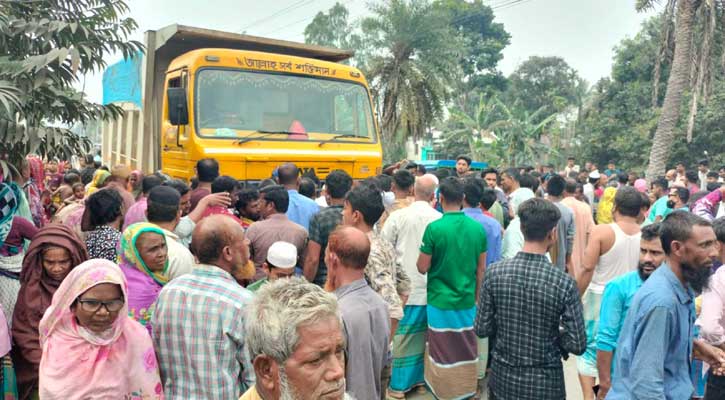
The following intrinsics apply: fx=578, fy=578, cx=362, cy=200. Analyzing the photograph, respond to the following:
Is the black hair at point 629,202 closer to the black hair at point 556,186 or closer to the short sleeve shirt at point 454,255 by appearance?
the short sleeve shirt at point 454,255

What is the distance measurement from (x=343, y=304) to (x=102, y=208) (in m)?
1.92

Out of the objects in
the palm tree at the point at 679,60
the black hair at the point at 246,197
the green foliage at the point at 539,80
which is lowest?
the black hair at the point at 246,197

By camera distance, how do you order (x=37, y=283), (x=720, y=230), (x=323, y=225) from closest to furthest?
(x=37, y=283)
(x=720, y=230)
(x=323, y=225)

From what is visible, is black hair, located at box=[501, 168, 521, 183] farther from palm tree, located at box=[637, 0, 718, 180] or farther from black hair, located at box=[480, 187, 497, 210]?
palm tree, located at box=[637, 0, 718, 180]

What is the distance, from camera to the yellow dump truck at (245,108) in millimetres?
6656

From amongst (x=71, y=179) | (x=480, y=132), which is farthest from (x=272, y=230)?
(x=480, y=132)

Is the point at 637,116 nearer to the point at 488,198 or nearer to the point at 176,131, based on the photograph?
the point at 488,198

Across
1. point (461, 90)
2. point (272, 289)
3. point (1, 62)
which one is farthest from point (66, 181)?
point (461, 90)

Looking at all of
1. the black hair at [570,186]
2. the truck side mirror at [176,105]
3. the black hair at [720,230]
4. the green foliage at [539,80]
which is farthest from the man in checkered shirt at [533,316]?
the green foliage at [539,80]

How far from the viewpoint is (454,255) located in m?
4.47

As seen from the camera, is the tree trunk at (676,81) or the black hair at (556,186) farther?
the tree trunk at (676,81)

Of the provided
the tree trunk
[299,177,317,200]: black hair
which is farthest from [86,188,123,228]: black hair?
the tree trunk

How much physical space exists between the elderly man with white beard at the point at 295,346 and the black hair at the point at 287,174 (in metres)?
3.71

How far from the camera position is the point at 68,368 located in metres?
2.35
